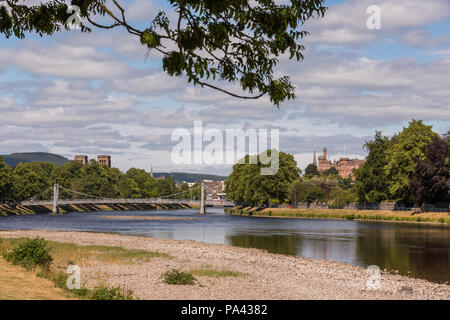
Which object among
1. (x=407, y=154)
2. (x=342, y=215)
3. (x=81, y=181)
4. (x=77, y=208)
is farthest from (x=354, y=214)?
(x=81, y=181)

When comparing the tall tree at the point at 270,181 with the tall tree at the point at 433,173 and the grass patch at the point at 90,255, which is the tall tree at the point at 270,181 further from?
the grass patch at the point at 90,255

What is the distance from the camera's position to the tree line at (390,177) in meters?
74.4

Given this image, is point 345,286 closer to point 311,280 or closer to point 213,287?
point 311,280

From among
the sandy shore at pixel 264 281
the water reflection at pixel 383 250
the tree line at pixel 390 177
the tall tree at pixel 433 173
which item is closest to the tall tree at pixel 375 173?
the tree line at pixel 390 177

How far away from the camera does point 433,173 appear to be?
7338 cm

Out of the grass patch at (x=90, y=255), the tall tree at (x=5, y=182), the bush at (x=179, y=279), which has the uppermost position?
the tall tree at (x=5, y=182)

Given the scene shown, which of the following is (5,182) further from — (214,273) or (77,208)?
(214,273)

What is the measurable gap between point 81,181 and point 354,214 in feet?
300

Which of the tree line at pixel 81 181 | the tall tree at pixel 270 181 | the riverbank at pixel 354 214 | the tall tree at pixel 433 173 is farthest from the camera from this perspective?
the tree line at pixel 81 181

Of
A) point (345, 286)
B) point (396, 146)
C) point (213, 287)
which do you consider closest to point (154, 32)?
point (213, 287)

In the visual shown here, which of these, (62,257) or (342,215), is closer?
(62,257)

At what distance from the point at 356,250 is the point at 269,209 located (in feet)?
247

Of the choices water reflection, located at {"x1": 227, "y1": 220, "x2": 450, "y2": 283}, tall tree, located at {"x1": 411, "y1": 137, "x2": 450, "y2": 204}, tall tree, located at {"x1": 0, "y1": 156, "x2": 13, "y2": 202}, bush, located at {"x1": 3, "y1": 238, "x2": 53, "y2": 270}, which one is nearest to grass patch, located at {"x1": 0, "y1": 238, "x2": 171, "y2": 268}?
bush, located at {"x1": 3, "y1": 238, "x2": 53, "y2": 270}

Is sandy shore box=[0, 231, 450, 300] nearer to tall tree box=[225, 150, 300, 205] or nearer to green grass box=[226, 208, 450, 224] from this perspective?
green grass box=[226, 208, 450, 224]
